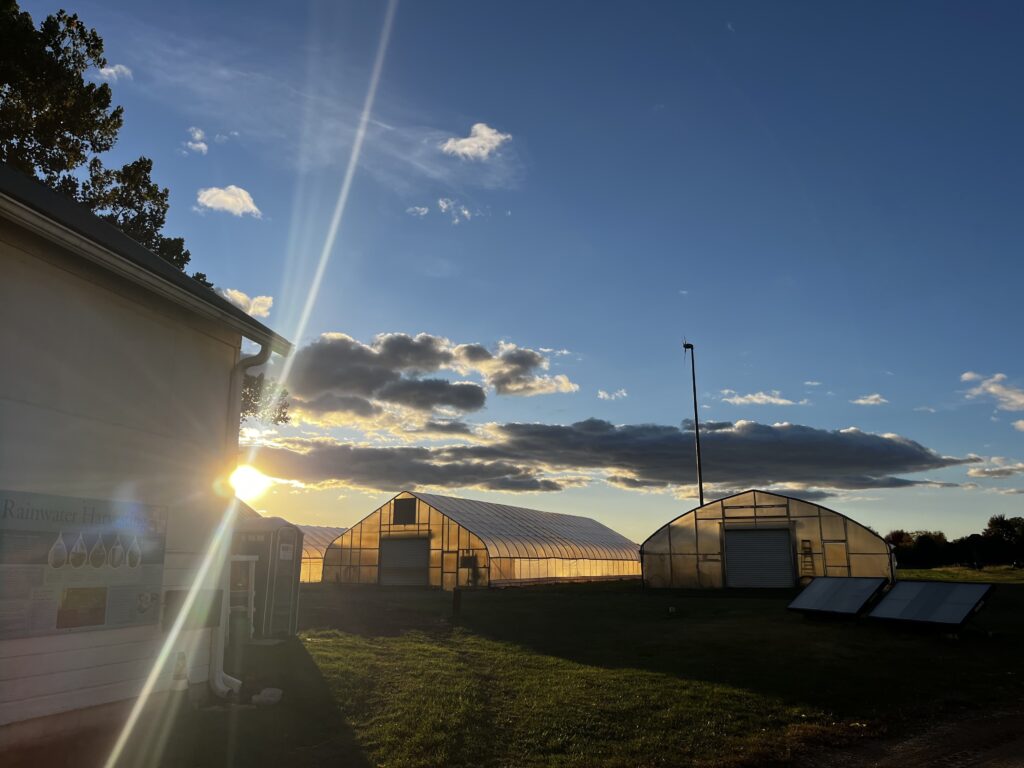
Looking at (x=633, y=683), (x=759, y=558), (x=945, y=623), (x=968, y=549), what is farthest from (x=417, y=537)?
(x=968, y=549)

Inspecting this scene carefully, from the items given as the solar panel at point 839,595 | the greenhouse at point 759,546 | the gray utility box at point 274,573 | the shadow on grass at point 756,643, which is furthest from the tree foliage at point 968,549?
the gray utility box at point 274,573

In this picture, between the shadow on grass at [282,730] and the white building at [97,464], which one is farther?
the shadow on grass at [282,730]

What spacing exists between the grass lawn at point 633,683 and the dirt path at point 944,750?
1.45ft

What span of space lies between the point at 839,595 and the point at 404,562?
91.4 ft

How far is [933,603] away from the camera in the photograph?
21.3 meters

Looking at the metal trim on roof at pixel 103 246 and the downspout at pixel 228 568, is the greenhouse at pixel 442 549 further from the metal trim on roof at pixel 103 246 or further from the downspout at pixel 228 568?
the metal trim on roof at pixel 103 246

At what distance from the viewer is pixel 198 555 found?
11.1m

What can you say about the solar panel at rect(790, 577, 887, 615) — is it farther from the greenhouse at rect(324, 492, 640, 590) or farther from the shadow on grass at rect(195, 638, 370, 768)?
the greenhouse at rect(324, 492, 640, 590)

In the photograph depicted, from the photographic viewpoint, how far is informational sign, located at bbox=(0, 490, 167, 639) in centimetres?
813

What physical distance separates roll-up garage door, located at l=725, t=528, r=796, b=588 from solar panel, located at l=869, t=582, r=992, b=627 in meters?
14.5

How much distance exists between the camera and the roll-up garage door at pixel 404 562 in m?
44.4

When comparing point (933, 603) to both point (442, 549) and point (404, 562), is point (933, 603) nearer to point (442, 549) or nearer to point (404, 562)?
point (442, 549)

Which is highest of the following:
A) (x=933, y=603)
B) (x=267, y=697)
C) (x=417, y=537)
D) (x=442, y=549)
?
(x=417, y=537)

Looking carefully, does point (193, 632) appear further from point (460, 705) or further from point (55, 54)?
point (55, 54)
